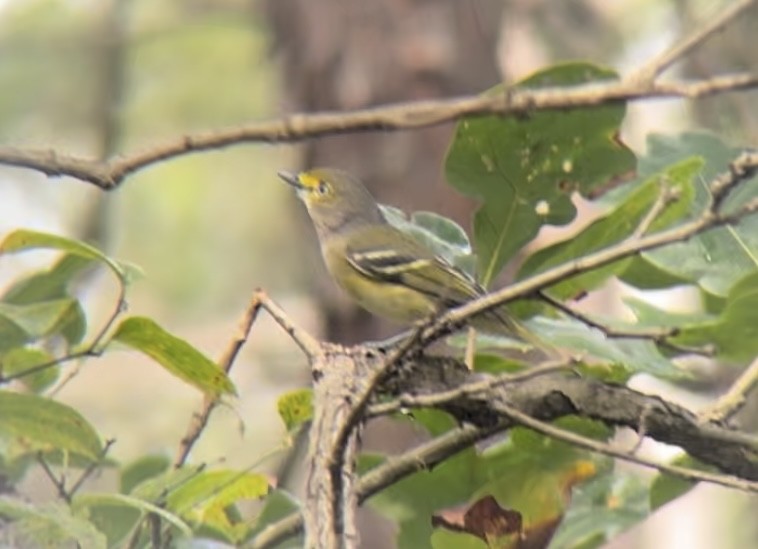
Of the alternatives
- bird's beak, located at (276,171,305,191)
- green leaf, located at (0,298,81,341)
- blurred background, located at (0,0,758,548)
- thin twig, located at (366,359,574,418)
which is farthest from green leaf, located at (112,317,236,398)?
blurred background, located at (0,0,758,548)

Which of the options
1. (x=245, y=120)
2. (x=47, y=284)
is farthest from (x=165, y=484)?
(x=245, y=120)

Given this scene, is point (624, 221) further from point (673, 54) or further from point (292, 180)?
point (292, 180)

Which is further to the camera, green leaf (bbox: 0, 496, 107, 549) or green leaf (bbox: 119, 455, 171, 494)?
green leaf (bbox: 119, 455, 171, 494)

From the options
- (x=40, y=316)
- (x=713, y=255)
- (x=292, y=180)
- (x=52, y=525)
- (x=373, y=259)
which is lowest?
(x=52, y=525)

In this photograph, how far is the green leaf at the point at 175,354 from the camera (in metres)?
1.10

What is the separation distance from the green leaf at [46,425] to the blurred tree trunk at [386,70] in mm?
2318

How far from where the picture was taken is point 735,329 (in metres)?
1.20

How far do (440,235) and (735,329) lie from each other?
0.29 m

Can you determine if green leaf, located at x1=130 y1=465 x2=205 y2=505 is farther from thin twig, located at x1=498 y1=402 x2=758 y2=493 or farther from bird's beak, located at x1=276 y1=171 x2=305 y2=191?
bird's beak, located at x1=276 y1=171 x2=305 y2=191

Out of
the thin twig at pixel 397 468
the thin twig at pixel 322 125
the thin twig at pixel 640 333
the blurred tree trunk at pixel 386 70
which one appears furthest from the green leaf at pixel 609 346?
the blurred tree trunk at pixel 386 70

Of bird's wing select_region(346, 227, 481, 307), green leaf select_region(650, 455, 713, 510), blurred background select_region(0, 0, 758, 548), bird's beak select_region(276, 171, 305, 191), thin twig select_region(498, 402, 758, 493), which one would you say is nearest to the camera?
thin twig select_region(498, 402, 758, 493)

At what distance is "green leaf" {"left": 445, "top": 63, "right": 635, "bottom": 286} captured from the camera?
1187 mm

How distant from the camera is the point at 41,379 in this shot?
4.40 feet

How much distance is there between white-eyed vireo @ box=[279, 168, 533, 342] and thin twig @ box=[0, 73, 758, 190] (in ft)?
1.40
